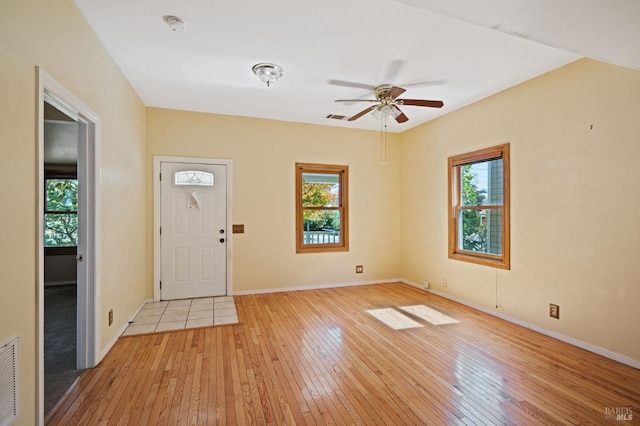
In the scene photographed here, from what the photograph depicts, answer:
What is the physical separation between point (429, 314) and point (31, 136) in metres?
4.19

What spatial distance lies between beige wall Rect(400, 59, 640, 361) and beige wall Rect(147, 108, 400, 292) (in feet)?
5.62

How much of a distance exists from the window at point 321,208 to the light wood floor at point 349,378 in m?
1.89

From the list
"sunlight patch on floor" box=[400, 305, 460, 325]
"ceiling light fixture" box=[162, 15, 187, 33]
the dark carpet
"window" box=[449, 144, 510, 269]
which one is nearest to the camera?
the dark carpet

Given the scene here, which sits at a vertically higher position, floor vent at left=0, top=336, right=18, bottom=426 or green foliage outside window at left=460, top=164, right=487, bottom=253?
green foliage outside window at left=460, top=164, right=487, bottom=253

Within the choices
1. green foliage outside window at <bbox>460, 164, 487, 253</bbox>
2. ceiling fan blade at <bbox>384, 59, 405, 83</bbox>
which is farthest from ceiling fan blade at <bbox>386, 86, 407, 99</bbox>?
green foliage outside window at <bbox>460, 164, 487, 253</bbox>

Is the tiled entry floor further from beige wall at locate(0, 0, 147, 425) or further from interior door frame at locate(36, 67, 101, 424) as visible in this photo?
interior door frame at locate(36, 67, 101, 424)

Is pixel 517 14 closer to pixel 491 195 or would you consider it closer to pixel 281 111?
pixel 491 195

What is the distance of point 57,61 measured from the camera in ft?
6.55

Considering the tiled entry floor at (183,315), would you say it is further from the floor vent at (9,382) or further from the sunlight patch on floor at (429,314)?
the sunlight patch on floor at (429,314)

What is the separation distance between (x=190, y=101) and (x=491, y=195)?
4.33 m

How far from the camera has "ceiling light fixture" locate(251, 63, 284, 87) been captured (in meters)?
3.14

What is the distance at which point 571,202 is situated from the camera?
3055 mm

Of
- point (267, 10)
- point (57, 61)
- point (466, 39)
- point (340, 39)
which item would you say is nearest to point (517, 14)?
point (466, 39)

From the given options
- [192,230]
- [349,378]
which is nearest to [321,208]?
[192,230]
